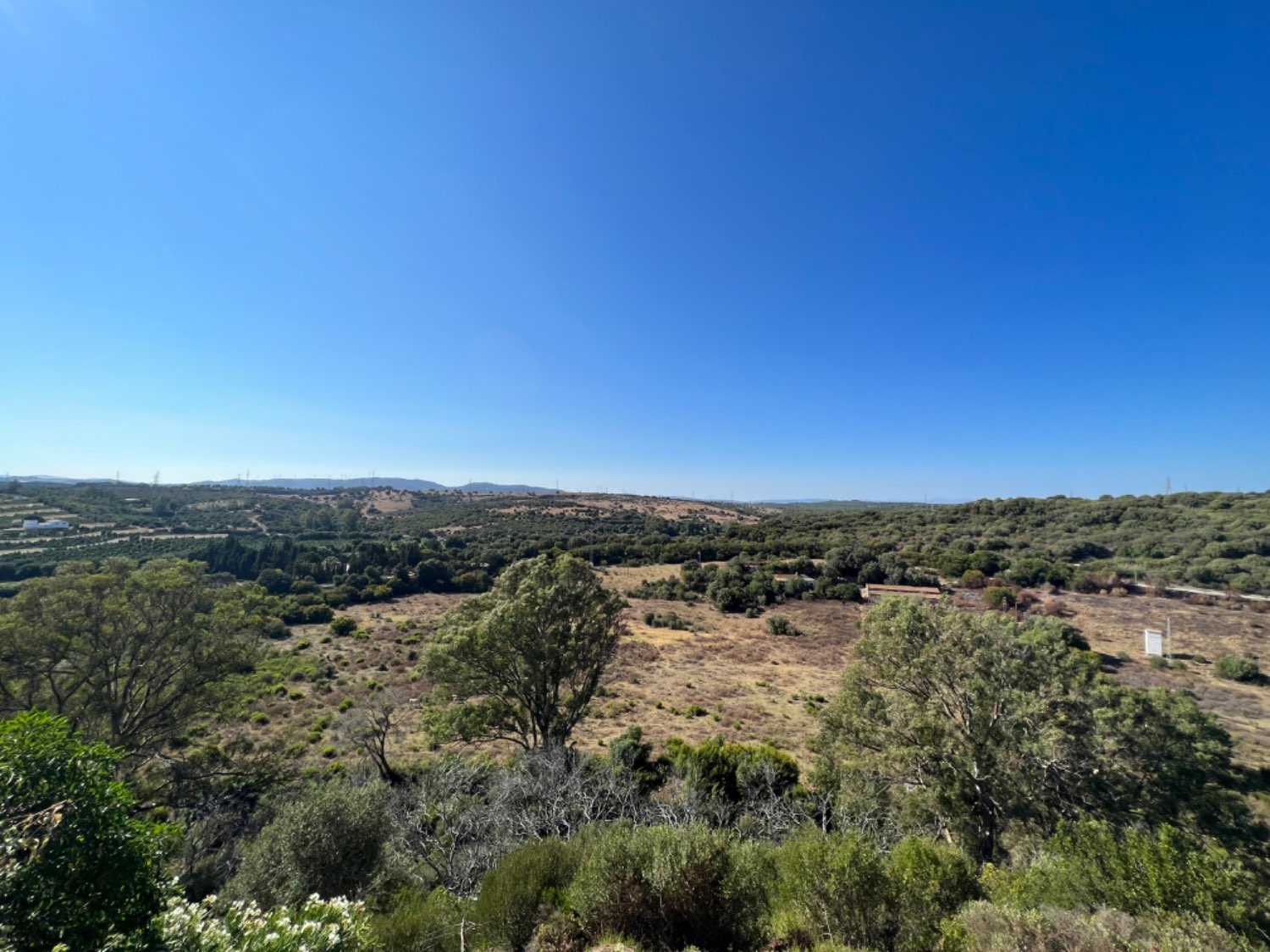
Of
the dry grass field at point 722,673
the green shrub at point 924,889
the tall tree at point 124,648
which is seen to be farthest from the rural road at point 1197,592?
the tall tree at point 124,648

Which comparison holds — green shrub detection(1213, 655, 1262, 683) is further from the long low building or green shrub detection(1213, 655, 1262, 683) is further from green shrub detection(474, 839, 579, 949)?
green shrub detection(474, 839, 579, 949)

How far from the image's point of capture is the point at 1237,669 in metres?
22.0

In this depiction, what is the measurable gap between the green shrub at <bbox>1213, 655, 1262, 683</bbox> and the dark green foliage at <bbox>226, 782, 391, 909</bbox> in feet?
123

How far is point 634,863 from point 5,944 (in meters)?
6.63

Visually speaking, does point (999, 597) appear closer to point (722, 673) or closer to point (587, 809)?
point (722, 673)

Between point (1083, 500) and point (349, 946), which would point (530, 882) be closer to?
point (349, 946)

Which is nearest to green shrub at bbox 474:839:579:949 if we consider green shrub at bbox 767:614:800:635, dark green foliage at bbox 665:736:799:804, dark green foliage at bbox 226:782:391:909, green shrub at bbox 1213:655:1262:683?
dark green foliage at bbox 226:782:391:909

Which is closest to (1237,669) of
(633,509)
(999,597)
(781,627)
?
(999,597)

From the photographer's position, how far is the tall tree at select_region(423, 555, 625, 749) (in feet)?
47.0

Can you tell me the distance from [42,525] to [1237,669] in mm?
129512

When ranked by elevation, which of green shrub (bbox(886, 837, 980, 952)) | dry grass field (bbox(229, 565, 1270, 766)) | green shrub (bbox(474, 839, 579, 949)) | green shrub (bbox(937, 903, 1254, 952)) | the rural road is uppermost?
green shrub (bbox(937, 903, 1254, 952))

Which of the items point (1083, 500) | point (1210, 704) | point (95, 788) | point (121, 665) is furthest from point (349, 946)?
point (1083, 500)

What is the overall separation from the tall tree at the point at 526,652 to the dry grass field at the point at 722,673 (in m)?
4.53

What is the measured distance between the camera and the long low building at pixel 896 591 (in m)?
39.8
